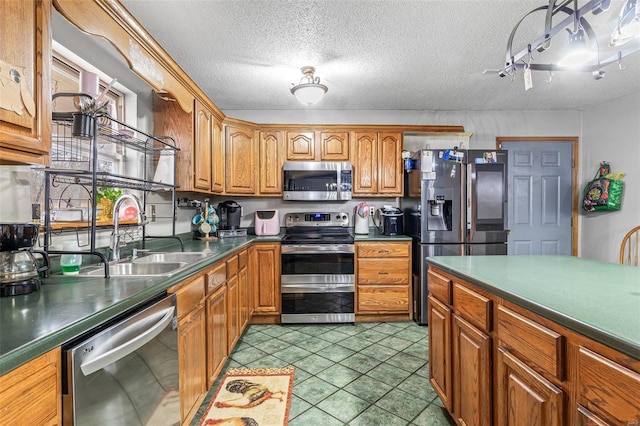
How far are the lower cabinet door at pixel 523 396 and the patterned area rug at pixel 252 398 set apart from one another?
113cm

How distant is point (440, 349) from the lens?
1.69 meters

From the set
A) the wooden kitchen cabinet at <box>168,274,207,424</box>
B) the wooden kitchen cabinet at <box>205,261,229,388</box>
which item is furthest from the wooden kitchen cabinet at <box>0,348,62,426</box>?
the wooden kitchen cabinet at <box>205,261,229,388</box>

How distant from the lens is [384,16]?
6.55ft

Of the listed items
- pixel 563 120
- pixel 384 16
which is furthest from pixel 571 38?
pixel 563 120

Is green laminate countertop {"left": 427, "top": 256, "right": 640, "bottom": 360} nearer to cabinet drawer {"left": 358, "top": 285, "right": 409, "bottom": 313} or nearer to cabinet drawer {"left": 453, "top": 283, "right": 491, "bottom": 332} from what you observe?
cabinet drawer {"left": 453, "top": 283, "right": 491, "bottom": 332}

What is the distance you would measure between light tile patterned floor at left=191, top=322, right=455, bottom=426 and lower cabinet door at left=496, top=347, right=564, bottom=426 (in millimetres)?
714

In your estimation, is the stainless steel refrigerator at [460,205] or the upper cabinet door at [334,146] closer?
the stainless steel refrigerator at [460,205]

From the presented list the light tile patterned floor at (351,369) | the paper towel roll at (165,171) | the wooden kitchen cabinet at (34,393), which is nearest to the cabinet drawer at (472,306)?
the light tile patterned floor at (351,369)

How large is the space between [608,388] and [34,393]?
134cm

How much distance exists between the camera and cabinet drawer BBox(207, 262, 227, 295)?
1899mm

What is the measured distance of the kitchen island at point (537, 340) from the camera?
0.74 metres

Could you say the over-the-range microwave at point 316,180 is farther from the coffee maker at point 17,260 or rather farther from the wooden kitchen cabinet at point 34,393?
the wooden kitchen cabinet at point 34,393

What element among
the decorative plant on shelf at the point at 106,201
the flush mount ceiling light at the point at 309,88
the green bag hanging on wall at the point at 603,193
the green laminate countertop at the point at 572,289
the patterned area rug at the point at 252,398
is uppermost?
the flush mount ceiling light at the point at 309,88

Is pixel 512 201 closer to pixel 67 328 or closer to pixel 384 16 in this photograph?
pixel 384 16
